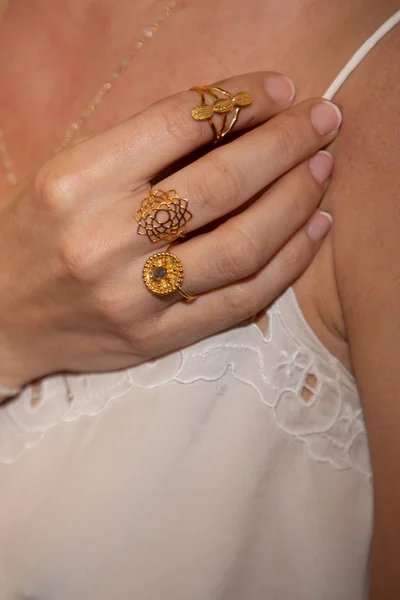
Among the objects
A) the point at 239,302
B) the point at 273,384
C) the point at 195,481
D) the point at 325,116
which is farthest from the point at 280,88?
the point at 195,481

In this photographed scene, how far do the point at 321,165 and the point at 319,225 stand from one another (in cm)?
8

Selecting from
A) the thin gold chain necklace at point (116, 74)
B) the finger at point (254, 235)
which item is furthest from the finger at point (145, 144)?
the thin gold chain necklace at point (116, 74)

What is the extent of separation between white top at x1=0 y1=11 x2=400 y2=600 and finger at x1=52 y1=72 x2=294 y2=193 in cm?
25

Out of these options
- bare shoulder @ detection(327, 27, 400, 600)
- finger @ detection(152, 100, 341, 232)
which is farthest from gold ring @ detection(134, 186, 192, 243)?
bare shoulder @ detection(327, 27, 400, 600)

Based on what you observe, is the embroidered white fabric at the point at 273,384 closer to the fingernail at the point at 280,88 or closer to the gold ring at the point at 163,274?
the gold ring at the point at 163,274

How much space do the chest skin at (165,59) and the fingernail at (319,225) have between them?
19 millimetres

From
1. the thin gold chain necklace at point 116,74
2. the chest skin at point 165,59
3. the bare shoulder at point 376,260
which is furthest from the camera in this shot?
the thin gold chain necklace at point 116,74

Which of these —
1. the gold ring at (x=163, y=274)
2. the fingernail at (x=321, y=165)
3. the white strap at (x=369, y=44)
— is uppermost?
the white strap at (x=369, y=44)

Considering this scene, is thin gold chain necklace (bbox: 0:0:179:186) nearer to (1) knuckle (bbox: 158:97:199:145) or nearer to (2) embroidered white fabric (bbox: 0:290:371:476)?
(1) knuckle (bbox: 158:97:199:145)

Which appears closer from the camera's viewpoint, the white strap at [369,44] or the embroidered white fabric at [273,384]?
the white strap at [369,44]

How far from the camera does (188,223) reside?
29.9 inches

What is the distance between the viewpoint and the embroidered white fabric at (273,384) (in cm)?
87

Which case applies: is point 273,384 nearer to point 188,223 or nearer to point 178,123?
point 188,223

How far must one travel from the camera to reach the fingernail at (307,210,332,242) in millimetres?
817
